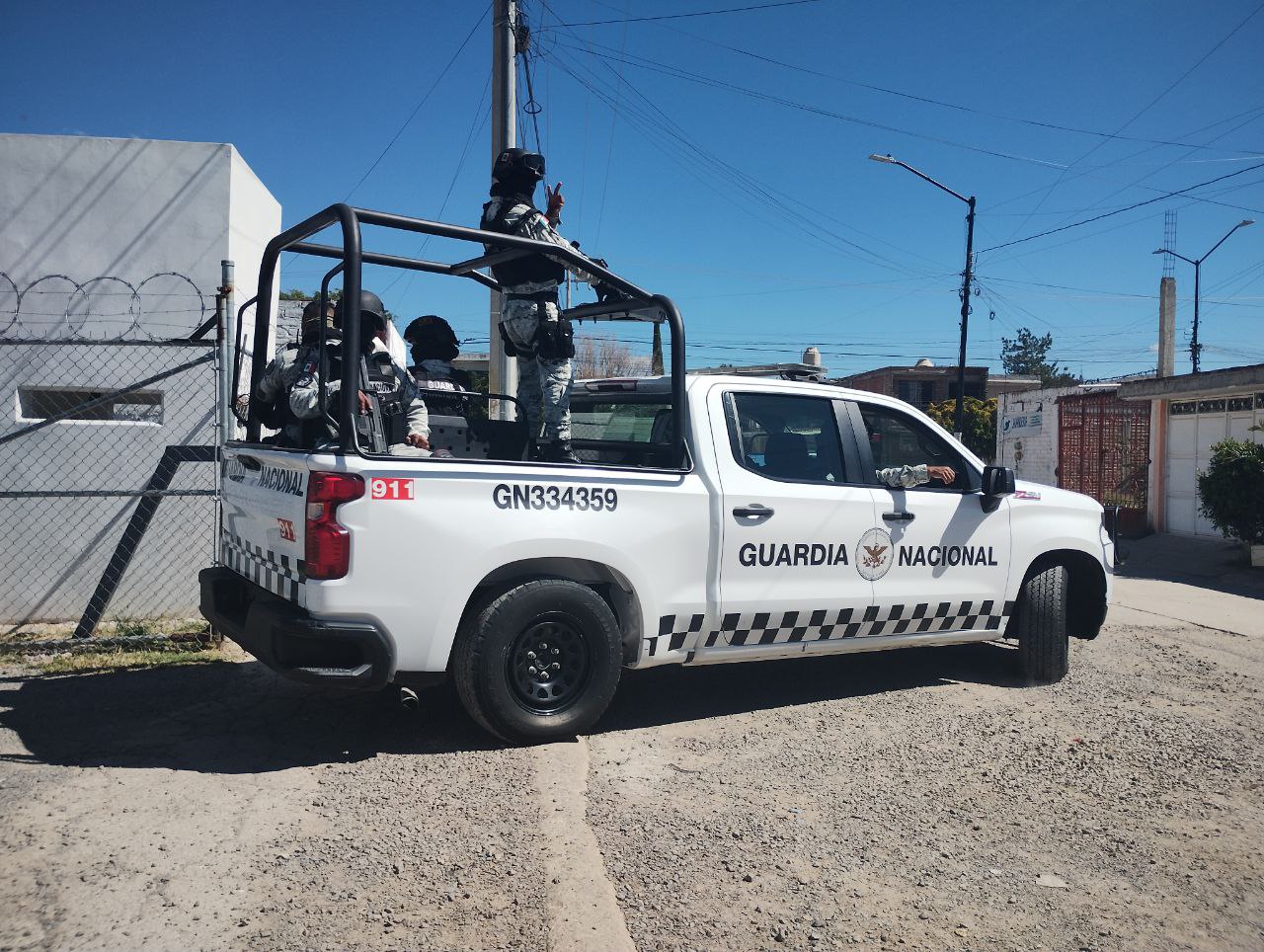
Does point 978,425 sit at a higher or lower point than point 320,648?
higher

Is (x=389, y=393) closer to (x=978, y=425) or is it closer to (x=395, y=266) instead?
A: (x=395, y=266)

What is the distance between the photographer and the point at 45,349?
6258 mm

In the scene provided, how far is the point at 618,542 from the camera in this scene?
4.13m

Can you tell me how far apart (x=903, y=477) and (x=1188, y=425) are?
13271 mm

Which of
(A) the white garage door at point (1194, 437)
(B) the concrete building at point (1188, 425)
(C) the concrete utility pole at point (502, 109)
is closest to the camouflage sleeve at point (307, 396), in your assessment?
(C) the concrete utility pole at point (502, 109)

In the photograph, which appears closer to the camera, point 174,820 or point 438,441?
point 174,820

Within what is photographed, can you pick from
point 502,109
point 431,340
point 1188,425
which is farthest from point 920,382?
point 431,340

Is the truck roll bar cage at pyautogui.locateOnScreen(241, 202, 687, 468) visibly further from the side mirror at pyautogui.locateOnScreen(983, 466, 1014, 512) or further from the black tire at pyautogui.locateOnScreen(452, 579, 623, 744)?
the side mirror at pyautogui.locateOnScreen(983, 466, 1014, 512)

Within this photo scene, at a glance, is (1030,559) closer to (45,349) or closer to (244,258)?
(244,258)

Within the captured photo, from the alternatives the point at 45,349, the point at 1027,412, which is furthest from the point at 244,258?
the point at 1027,412

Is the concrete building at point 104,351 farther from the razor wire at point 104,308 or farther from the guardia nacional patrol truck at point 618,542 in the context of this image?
the guardia nacional patrol truck at point 618,542

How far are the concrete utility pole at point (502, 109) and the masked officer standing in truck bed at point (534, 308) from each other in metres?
4.54

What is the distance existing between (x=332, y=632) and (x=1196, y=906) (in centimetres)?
310

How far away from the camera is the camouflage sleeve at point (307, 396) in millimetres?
4180
